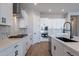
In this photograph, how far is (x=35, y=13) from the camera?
742 centimetres

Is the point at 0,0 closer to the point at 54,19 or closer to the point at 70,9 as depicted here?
the point at 54,19

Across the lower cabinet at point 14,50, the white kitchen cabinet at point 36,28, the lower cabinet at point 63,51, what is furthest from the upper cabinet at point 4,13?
the white kitchen cabinet at point 36,28

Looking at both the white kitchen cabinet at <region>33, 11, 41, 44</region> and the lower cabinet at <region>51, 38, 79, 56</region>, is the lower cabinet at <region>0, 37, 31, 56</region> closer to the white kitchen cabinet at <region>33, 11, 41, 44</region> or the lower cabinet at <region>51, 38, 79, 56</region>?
the lower cabinet at <region>51, 38, 79, 56</region>

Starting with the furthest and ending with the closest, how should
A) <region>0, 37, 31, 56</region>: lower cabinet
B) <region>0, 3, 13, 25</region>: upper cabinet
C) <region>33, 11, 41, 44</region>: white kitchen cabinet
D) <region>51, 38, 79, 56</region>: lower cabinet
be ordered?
<region>33, 11, 41, 44</region>: white kitchen cabinet < <region>0, 3, 13, 25</region>: upper cabinet < <region>0, 37, 31, 56</region>: lower cabinet < <region>51, 38, 79, 56</region>: lower cabinet

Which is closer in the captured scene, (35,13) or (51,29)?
(51,29)

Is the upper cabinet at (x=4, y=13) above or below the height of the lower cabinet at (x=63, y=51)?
above

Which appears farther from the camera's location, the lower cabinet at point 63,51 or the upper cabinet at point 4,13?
the upper cabinet at point 4,13

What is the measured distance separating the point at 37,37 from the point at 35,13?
5.18 feet

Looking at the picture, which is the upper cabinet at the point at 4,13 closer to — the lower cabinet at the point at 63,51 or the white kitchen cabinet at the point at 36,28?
the lower cabinet at the point at 63,51

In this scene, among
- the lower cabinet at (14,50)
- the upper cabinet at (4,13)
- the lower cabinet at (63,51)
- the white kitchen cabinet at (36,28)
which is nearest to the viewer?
the lower cabinet at (63,51)

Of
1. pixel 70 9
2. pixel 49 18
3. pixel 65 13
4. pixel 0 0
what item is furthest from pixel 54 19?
pixel 0 0

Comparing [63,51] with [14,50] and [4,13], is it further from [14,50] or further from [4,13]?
[4,13]

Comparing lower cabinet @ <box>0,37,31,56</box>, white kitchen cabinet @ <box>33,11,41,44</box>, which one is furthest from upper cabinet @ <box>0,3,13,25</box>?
white kitchen cabinet @ <box>33,11,41,44</box>

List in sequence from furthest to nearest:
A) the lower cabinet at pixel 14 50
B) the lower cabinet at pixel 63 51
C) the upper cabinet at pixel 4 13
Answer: the upper cabinet at pixel 4 13
the lower cabinet at pixel 14 50
the lower cabinet at pixel 63 51
